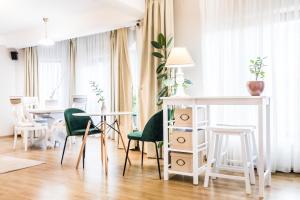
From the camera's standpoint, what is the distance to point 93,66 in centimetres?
683

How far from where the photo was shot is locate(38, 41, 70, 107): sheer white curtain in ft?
24.0

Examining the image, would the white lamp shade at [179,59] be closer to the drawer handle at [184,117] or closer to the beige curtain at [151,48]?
the drawer handle at [184,117]

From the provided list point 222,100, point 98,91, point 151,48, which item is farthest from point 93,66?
point 222,100

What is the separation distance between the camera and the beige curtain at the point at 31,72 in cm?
739

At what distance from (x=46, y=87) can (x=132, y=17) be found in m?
3.65

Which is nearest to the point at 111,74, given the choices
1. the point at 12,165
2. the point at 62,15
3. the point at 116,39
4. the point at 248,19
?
the point at 116,39

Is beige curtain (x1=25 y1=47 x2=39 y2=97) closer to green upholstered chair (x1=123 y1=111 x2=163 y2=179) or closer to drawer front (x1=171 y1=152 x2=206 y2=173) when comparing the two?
green upholstered chair (x1=123 y1=111 x2=163 y2=179)

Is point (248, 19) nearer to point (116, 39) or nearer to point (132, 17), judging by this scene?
Answer: point (132, 17)

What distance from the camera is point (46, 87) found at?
7.45 meters

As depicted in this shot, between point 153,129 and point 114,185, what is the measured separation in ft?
2.60

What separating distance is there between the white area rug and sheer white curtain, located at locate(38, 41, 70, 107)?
296 centimetres

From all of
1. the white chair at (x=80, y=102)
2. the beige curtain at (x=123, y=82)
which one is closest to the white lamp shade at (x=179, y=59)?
the beige curtain at (x=123, y=82)

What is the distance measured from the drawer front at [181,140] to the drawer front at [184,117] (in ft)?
0.34

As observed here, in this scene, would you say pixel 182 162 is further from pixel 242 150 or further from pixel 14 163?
pixel 14 163
